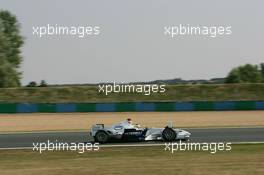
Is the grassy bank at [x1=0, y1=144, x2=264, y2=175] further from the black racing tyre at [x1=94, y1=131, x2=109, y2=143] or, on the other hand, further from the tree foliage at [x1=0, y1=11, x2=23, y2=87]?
the tree foliage at [x1=0, y1=11, x2=23, y2=87]

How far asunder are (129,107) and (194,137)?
1429cm

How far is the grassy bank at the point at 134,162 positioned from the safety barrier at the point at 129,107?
17430mm

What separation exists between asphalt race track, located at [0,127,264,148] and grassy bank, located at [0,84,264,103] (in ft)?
64.0

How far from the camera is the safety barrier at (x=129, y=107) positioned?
3353 cm

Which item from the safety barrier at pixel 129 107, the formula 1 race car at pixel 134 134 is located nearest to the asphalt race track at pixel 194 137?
the formula 1 race car at pixel 134 134

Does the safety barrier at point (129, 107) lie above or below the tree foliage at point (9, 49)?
below

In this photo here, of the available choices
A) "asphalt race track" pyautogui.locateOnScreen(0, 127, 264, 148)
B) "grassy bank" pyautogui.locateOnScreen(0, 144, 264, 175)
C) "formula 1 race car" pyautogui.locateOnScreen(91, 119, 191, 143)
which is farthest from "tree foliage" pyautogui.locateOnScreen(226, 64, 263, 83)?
"grassy bank" pyautogui.locateOnScreen(0, 144, 264, 175)

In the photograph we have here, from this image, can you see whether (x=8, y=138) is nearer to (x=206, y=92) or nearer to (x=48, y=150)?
(x=48, y=150)

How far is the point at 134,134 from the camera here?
17875 millimetres

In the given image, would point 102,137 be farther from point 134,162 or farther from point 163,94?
point 163,94

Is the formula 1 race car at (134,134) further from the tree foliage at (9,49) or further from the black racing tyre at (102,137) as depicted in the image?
the tree foliage at (9,49)

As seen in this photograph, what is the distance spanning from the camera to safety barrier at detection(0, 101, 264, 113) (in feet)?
110

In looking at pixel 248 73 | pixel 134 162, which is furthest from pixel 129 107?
pixel 248 73

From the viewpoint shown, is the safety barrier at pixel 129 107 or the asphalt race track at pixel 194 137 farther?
the safety barrier at pixel 129 107
